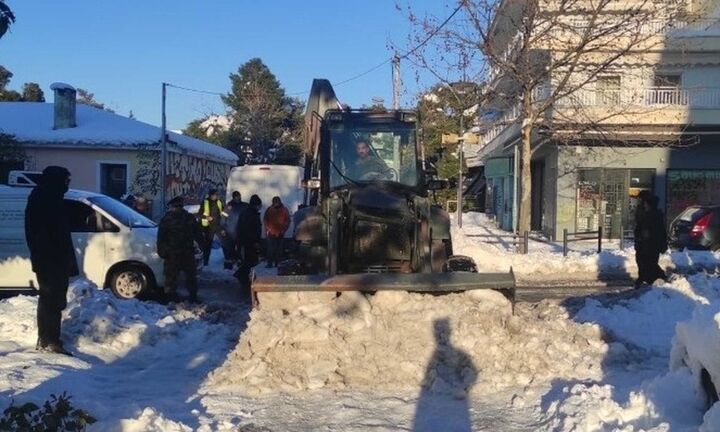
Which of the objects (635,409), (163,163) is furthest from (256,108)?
(635,409)

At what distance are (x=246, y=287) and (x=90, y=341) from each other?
22.5ft

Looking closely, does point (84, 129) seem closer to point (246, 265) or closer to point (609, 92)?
point (246, 265)

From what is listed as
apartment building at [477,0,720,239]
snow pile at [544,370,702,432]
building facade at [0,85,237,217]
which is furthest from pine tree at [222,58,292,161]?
snow pile at [544,370,702,432]

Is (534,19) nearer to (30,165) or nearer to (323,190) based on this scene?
(323,190)

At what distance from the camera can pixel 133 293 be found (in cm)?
1412

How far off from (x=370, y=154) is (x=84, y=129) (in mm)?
23729

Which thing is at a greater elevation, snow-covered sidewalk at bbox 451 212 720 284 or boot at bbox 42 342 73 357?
snow-covered sidewalk at bbox 451 212 720 284

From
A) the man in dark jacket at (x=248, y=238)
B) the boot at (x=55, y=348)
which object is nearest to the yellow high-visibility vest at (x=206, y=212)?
the man in dark jacket at (x=248, y=238)

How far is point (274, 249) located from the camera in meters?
18.1

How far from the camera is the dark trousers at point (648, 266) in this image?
47.4 feet

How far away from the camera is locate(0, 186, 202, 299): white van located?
13.9 metres

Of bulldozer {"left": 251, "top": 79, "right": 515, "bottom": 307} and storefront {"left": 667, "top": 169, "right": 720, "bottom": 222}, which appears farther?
storefront {"left": 667, "top": 169, "right": 720, "bottom": 222}

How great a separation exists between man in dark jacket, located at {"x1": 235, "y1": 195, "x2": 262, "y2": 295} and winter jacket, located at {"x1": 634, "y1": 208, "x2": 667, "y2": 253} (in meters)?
7.10

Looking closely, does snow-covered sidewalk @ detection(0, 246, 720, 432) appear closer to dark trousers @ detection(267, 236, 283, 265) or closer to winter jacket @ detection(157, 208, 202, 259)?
winter jacket @ detection(157, 208, 202, 259)
